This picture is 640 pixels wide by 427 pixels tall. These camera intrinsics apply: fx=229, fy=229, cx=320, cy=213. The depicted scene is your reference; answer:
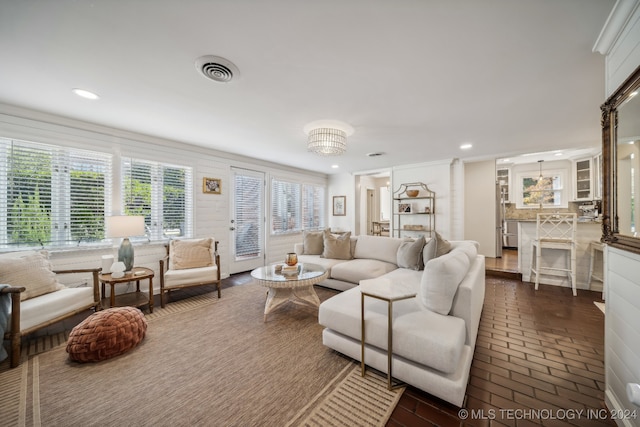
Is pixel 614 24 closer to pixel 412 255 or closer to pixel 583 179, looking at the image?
pixel 412 255

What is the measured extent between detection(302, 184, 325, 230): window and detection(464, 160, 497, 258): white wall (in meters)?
3.94

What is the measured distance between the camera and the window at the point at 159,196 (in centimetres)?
344

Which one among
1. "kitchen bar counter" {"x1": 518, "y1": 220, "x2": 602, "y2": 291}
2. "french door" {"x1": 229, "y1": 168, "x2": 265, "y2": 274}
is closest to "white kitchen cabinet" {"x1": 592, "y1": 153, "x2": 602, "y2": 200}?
"kitchen bar counter" {"x1": 518, "y1": 220, "x2": 602, "y2": 291}

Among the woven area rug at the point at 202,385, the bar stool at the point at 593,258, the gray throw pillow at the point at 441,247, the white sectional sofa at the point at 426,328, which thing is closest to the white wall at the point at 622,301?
the white sectional sofa at the point at 426,328

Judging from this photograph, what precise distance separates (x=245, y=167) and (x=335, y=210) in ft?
10.1

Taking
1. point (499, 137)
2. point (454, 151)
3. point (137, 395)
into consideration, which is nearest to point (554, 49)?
point (499, 137)

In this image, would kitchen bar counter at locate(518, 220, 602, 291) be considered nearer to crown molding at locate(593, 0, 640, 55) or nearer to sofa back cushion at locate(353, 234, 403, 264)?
sofa back cushion at locate(353, 234, 403, 264)

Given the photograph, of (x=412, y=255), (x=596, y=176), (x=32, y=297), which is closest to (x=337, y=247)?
(x=412, y=255)

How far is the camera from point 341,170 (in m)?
6.48

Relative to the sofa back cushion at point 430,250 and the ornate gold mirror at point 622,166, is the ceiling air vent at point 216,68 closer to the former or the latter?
the ornate gold mirror at point 622,166

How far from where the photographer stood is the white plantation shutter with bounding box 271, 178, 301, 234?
5.57 metres

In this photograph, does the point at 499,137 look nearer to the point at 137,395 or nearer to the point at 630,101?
the point at 630,101

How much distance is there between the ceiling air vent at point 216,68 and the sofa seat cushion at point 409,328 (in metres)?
2.15

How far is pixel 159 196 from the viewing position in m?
3.72
